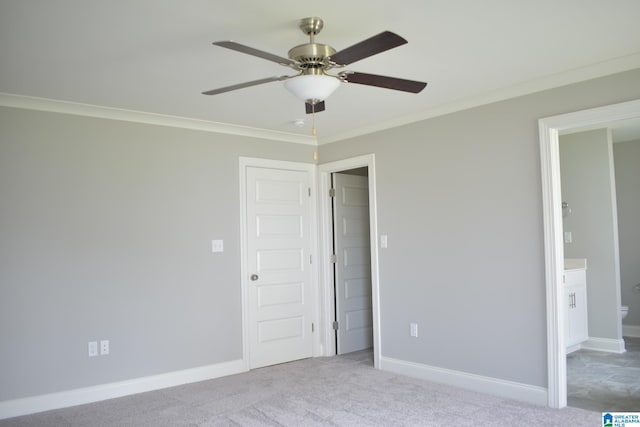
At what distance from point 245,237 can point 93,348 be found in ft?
5.46

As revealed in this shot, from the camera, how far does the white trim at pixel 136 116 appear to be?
3.66 m

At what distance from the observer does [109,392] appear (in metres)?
3.87

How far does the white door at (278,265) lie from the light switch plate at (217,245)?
31 cm

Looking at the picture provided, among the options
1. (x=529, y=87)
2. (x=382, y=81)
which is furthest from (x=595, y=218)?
(x=382, y=81)

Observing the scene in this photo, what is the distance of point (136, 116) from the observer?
13.6 feet

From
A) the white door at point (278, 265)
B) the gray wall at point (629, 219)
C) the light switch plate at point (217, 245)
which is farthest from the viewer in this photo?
the gray wall at point (629, 219)

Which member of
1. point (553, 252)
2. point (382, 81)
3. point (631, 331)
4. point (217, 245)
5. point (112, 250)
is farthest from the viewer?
point (631, 331)

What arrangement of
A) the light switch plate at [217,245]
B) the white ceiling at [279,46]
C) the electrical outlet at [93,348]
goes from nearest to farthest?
the white ceiling at [279,46]
the electrical outlet at [93,348]
the light switch plate at [217,245]

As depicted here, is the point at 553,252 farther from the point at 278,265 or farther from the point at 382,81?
the point at 278,265

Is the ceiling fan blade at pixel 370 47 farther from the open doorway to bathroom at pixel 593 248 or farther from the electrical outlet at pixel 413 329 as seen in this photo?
the open doorway to bathroom at pixel 593 248

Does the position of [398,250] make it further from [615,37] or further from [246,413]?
[615,37]

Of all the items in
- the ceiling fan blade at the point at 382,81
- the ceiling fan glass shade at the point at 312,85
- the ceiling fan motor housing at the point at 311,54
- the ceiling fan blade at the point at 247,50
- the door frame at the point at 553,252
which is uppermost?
the ceiling fan motor housing at the point at 311,54

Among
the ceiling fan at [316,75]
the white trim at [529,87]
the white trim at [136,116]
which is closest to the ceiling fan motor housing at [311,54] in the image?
the ceiling fan at [316,75]

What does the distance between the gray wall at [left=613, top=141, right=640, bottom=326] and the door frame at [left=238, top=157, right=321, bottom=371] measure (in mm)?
3926
